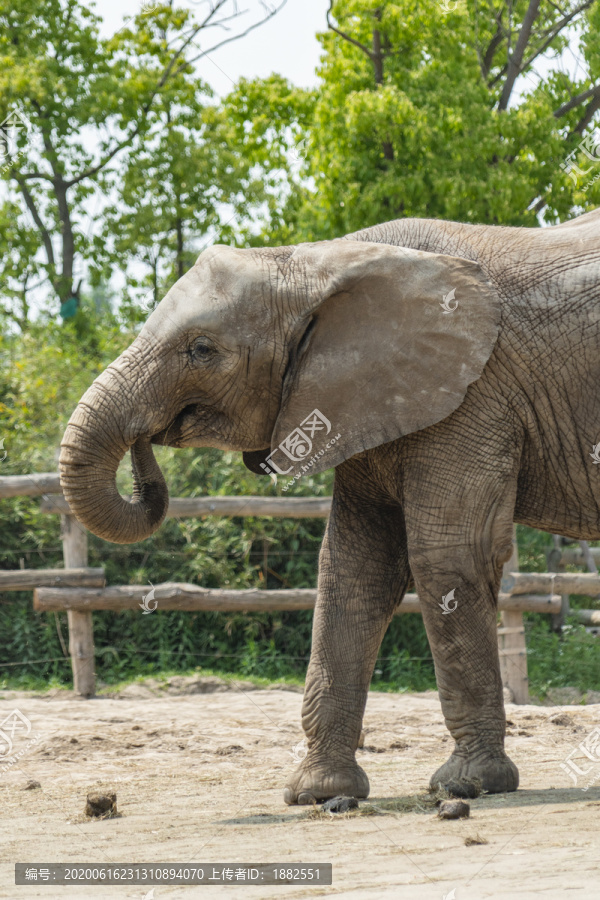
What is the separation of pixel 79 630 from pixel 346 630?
531 cm

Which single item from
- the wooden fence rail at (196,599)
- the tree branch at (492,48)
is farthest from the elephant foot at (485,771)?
the tree branch at (492,48)

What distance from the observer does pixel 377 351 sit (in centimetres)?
552

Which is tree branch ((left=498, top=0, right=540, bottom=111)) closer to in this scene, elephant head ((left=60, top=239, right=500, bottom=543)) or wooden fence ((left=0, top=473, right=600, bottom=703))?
wooden fence ((left=0, top=473, right=600, bottom=703))

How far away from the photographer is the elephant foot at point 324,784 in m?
5.75

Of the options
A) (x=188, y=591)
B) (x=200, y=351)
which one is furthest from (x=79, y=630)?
(x=200, y=351)

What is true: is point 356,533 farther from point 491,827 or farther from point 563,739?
point 563,739

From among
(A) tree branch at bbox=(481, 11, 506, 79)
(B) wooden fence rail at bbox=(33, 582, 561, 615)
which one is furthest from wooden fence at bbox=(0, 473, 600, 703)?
(A) tree branch at bbox=(481, 11, 506, 79)

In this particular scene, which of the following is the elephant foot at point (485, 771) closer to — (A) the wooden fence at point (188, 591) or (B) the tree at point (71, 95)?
(A) the wooden fence at point (188, 591)

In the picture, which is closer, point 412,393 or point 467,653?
point 412,393

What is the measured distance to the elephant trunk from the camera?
5.17 m

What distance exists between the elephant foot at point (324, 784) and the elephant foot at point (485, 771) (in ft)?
1.29

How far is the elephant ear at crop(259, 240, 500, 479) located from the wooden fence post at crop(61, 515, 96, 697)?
5673mm

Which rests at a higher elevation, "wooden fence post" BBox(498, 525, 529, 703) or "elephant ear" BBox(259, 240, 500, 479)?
"elephant ear" BBox(259, 240, 500, 479)

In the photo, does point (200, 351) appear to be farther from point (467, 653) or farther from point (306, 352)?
point (467, 653)
